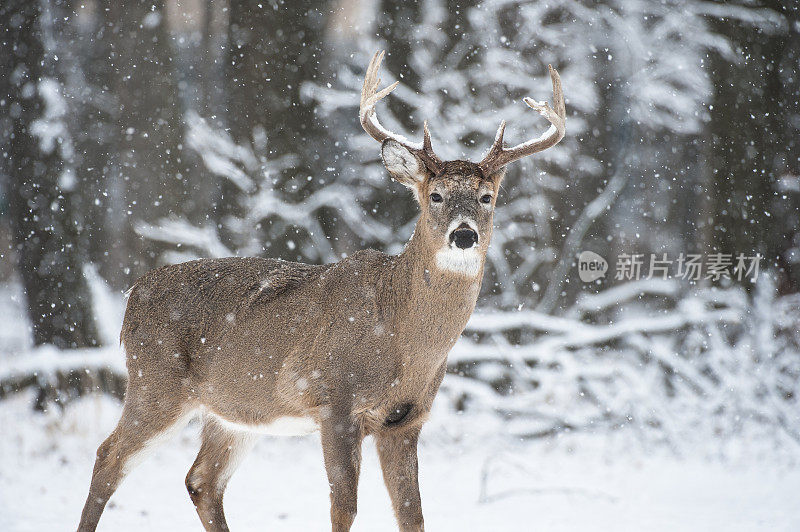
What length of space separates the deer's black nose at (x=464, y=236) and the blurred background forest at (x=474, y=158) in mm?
3943

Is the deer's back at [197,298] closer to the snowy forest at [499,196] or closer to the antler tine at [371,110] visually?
the antler tine at [371,110]

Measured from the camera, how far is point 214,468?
4.54m

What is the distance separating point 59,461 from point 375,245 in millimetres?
3189

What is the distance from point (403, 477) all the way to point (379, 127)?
174 centimetres

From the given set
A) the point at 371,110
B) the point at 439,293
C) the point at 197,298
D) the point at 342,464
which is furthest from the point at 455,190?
the point at 197,298

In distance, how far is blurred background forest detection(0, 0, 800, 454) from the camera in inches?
292

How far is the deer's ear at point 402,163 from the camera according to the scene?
12.9 ft

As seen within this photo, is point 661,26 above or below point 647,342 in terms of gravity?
above

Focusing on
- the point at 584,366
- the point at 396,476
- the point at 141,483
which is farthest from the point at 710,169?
the point at 141,483

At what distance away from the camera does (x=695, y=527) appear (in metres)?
5.22

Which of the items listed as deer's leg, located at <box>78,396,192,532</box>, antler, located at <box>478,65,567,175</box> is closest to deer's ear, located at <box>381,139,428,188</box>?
antler, located at <box>478,65,567,175</box>

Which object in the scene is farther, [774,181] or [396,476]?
[774,181]

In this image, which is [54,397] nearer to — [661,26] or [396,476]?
[396,476]

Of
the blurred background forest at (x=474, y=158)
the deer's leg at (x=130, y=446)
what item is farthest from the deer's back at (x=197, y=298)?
the blurred background forest at (x=474, y=158)
